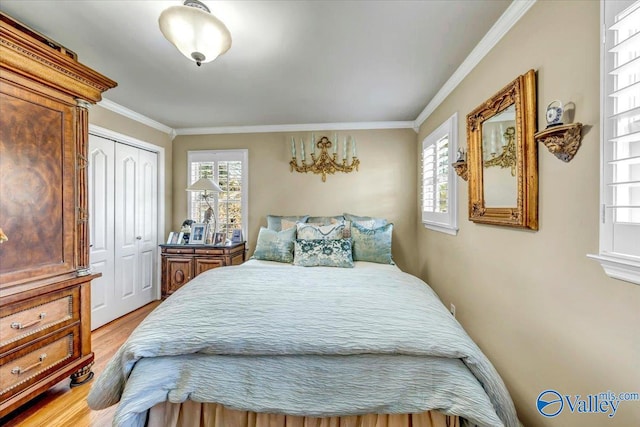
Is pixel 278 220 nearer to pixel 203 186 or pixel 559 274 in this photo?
pixel 203 186

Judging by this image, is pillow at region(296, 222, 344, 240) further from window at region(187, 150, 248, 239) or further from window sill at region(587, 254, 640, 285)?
window sill at region(587, 254, 640, 285)

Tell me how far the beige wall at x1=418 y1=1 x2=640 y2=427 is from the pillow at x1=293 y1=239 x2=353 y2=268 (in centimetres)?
121

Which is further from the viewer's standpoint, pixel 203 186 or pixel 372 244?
pixel 203 186

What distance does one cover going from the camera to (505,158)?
63.7 inches

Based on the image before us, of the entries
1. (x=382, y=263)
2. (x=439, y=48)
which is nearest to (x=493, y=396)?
(x=382, y=263)

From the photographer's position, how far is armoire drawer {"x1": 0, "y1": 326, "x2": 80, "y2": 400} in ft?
4.79

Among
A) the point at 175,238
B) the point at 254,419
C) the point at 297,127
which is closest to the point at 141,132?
the point at 175,238

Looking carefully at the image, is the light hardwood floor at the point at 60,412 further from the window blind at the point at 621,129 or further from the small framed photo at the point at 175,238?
the window blind at the point at 621,129

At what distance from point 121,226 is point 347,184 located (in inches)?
110

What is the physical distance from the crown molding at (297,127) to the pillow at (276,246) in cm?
151

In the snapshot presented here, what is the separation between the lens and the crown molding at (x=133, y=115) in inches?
111

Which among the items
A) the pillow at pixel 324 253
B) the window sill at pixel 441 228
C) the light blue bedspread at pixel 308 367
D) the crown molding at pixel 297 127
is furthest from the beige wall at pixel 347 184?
the light blue bedspread at pixel 308 367

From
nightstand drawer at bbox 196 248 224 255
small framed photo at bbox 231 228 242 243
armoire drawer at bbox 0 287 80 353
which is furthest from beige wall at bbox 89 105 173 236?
armoire drawer at bbox 0 287 80 353

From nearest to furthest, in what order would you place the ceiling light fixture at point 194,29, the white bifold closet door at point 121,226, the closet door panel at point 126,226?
the ceiling light fixture at point 194,29 → the white bifold closet door at point 121,226 → the closet door panel at point 126,226
